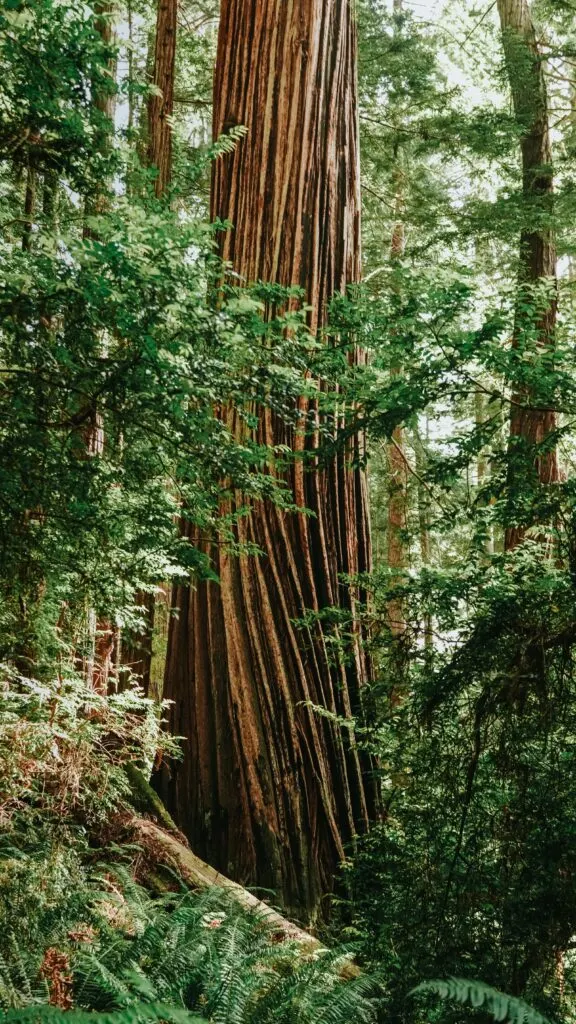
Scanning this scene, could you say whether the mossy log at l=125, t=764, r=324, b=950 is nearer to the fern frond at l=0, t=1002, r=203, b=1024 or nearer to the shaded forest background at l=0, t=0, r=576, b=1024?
the shaded forest background at l=0, t=0, r=576, b=1024

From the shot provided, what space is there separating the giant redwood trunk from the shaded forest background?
0.07ft

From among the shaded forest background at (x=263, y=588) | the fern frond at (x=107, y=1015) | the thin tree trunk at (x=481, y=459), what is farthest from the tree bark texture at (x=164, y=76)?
the fern frond at (x=107, y=1015)

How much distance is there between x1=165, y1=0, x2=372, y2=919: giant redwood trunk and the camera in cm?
441

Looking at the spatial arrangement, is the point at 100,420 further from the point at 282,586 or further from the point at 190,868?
the point at 190,868

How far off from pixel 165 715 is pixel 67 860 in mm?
2328

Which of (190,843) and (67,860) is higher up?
(67,860)

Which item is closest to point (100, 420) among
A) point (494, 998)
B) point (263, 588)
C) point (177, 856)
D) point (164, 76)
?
point (263, 588)

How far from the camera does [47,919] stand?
2793mm

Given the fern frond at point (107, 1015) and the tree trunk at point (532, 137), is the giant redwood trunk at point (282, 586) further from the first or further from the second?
the fern frond at point (107, 1015)

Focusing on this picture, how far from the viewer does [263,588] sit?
15.1ft

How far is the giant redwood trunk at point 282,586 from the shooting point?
441cm

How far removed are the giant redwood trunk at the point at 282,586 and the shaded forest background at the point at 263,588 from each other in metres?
0.02

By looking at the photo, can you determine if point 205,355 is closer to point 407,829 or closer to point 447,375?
point 447,375

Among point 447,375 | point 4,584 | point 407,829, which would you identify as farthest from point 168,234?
point 407,829
